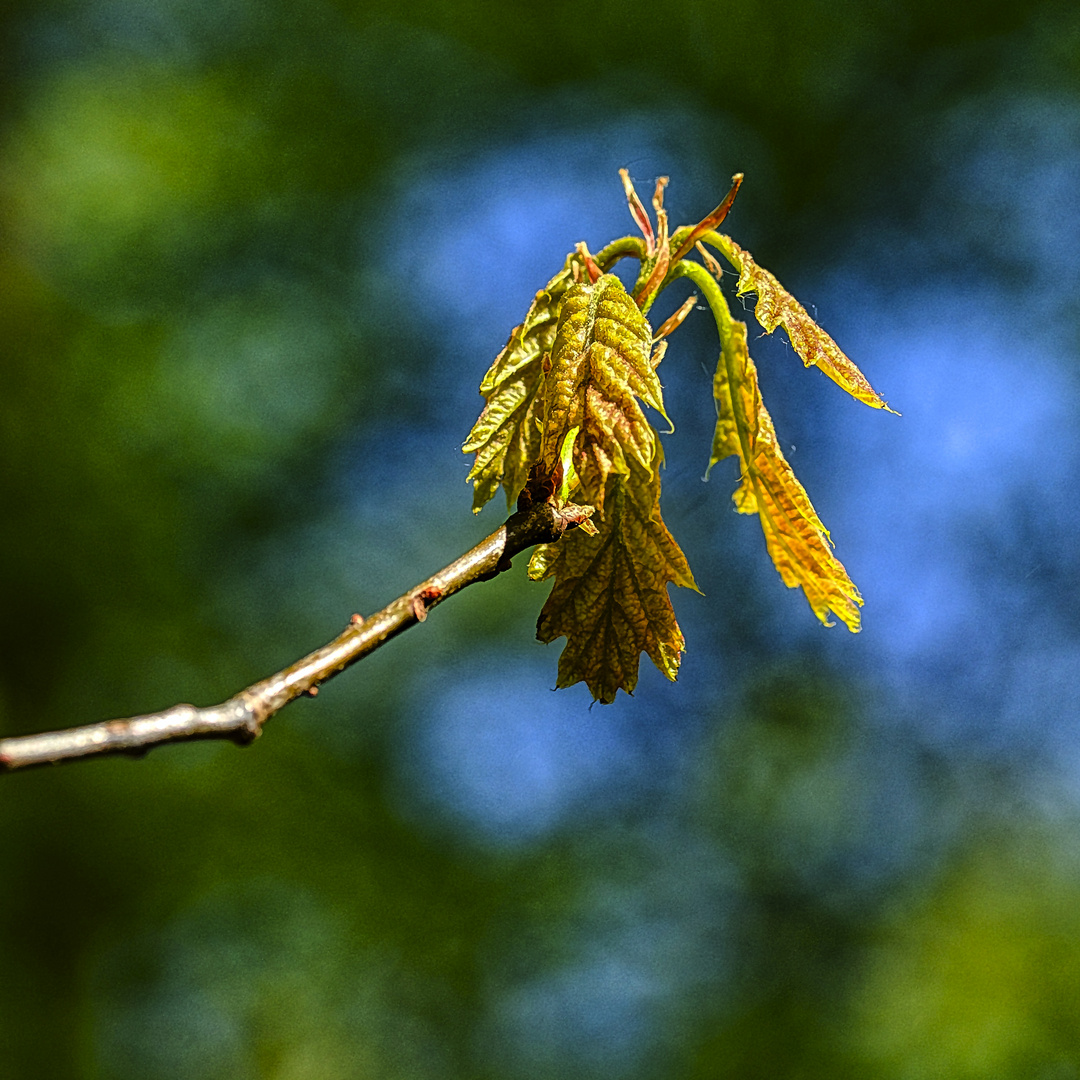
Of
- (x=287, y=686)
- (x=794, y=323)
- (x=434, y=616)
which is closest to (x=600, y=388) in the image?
(x=794, y=323)

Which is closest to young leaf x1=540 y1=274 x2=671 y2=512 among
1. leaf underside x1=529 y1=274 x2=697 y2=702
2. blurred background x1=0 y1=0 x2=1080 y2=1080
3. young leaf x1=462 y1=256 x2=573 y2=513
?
leaf underside x1=529 y1=274 x2=697 y2=702

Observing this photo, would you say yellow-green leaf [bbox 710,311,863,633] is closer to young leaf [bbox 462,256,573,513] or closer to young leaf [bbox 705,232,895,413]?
young leaf [bbox 705,232,895,413]

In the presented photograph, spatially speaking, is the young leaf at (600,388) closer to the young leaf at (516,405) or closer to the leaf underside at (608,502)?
the leaf underside at (608,502)

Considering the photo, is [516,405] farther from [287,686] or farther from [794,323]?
Result: [287,686]

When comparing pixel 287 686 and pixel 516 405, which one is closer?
pixel 287 686

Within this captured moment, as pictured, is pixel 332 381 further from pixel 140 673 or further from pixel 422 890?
pixel 422 890

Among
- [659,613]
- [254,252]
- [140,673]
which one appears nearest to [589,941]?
[140,673]
